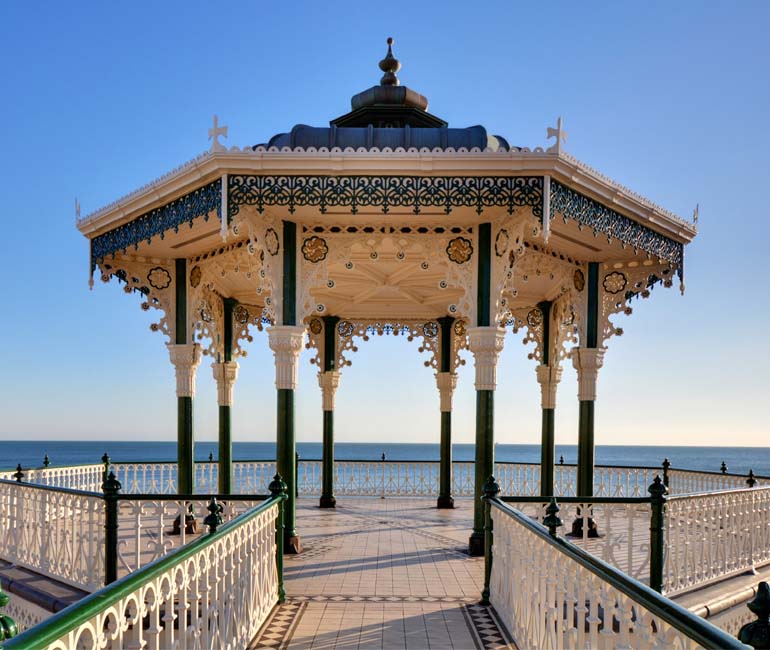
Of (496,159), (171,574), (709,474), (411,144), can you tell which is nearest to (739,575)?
(709,474)

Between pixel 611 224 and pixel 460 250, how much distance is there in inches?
65.4

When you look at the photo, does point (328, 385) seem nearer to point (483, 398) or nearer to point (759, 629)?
point (483, 398)

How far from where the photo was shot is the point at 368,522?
967 centimetres

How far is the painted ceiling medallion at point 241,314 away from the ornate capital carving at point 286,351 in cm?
372

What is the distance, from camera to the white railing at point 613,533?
5.57 metres

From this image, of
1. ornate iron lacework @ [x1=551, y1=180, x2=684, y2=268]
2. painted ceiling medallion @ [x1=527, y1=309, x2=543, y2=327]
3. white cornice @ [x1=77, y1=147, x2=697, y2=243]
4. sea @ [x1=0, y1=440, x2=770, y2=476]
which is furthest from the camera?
sea @ [x1=0, y1=440, x2=770, y2=476]

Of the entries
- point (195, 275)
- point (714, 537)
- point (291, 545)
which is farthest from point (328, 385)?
point (714, 537)

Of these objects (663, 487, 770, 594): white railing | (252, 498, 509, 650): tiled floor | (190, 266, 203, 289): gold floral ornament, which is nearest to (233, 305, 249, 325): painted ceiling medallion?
(190, 266, 203, 289): gold floral ornament

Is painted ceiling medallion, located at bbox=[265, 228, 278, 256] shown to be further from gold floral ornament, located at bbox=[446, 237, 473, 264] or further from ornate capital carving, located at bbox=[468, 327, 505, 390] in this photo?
ornate capital carving, located at bbox=[468, 327, 505, 390]

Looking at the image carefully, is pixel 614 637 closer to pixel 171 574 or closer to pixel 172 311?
pixel 171 574

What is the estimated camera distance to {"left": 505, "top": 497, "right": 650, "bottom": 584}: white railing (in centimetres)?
557

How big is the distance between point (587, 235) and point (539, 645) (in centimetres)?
503

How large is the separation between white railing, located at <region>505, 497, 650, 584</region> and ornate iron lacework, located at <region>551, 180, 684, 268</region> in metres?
2.82

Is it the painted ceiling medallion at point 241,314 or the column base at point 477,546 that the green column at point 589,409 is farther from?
the painted ceiling medallion at point 241,314
